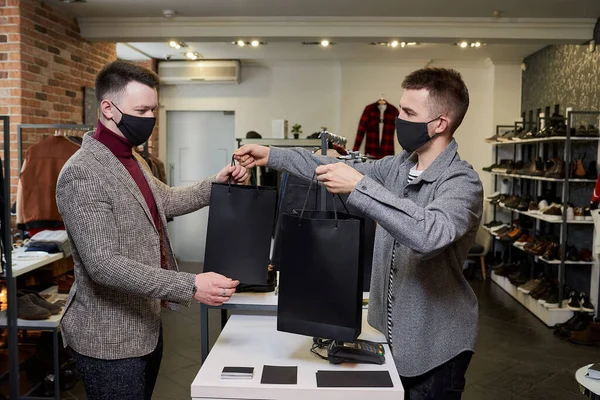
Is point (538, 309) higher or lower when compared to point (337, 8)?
lower

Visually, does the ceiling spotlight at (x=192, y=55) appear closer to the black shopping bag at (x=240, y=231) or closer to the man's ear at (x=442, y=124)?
the black shopping bag at (x=240, y=231)

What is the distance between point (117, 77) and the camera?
175cm

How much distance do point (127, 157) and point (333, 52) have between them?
19.5 feet

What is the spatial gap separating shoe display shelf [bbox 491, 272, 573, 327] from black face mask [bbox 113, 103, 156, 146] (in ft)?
15.0

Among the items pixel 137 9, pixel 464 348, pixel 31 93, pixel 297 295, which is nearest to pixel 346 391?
pixel 297 295

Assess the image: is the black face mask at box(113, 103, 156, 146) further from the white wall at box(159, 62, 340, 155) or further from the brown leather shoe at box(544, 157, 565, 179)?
the white wall at box(159, 62, 340, 155)

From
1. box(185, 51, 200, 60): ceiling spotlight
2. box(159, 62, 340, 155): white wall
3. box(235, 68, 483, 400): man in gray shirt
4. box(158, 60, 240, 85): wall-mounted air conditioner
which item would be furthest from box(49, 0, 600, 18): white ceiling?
box(235, 68, 483, 400): man in gray shirt

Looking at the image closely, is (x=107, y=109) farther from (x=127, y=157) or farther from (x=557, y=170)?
(x=557, y=170)

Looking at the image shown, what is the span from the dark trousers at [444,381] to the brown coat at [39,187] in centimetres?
322

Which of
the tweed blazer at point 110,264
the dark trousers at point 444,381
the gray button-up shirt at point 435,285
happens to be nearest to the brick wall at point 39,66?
the tweed blazer at point 110,264

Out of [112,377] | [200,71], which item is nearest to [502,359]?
[112,377]

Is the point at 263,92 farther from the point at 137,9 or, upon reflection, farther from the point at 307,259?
the point at 307,259

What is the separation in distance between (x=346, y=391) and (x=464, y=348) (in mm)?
426

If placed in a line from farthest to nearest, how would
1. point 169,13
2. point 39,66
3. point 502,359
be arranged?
point 169,13, point 39,66, point 502,359
